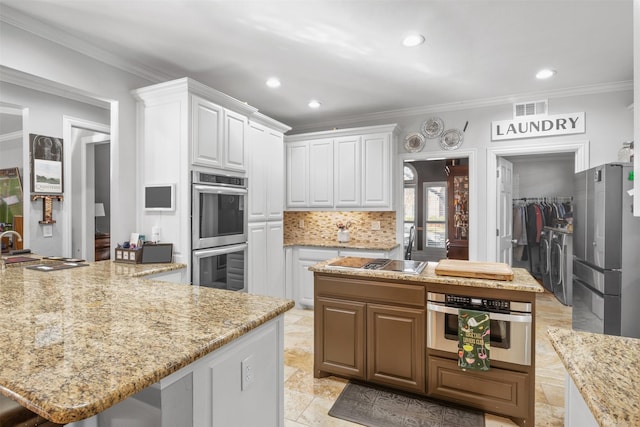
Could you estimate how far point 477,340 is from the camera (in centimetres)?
209

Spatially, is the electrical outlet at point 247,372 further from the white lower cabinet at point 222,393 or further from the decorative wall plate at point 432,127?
the decorative wall plate at point 432,127

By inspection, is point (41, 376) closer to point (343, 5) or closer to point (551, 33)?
point (343, 5)

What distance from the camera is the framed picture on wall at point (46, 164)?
3199 millimetres

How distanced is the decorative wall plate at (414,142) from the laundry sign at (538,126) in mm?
863

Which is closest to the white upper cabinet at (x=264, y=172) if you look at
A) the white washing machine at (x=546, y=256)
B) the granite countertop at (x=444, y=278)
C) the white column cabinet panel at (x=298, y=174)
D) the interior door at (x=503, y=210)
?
the white column cabinet panel at (x=298, y=174)

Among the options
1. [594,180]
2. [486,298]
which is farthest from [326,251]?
[594,180]

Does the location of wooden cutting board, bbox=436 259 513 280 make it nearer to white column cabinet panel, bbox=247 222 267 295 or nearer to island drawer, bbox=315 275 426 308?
island drawer, bbox=315 275 426 308

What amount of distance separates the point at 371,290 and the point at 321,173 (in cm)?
258

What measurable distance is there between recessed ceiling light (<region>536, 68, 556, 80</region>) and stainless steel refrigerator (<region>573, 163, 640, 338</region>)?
3.50 feet

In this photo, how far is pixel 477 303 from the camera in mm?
2123

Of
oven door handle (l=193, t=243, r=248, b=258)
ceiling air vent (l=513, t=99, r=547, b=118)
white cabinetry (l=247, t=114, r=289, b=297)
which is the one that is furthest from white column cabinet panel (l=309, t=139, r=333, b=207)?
ceiling air vent (l=513, t=99, r=547, b=118)

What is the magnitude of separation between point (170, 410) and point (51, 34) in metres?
2.89

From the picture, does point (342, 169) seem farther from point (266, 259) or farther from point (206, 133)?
point (206, 133)

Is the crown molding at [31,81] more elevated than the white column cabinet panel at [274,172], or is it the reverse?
the crown molding at [31,81]
